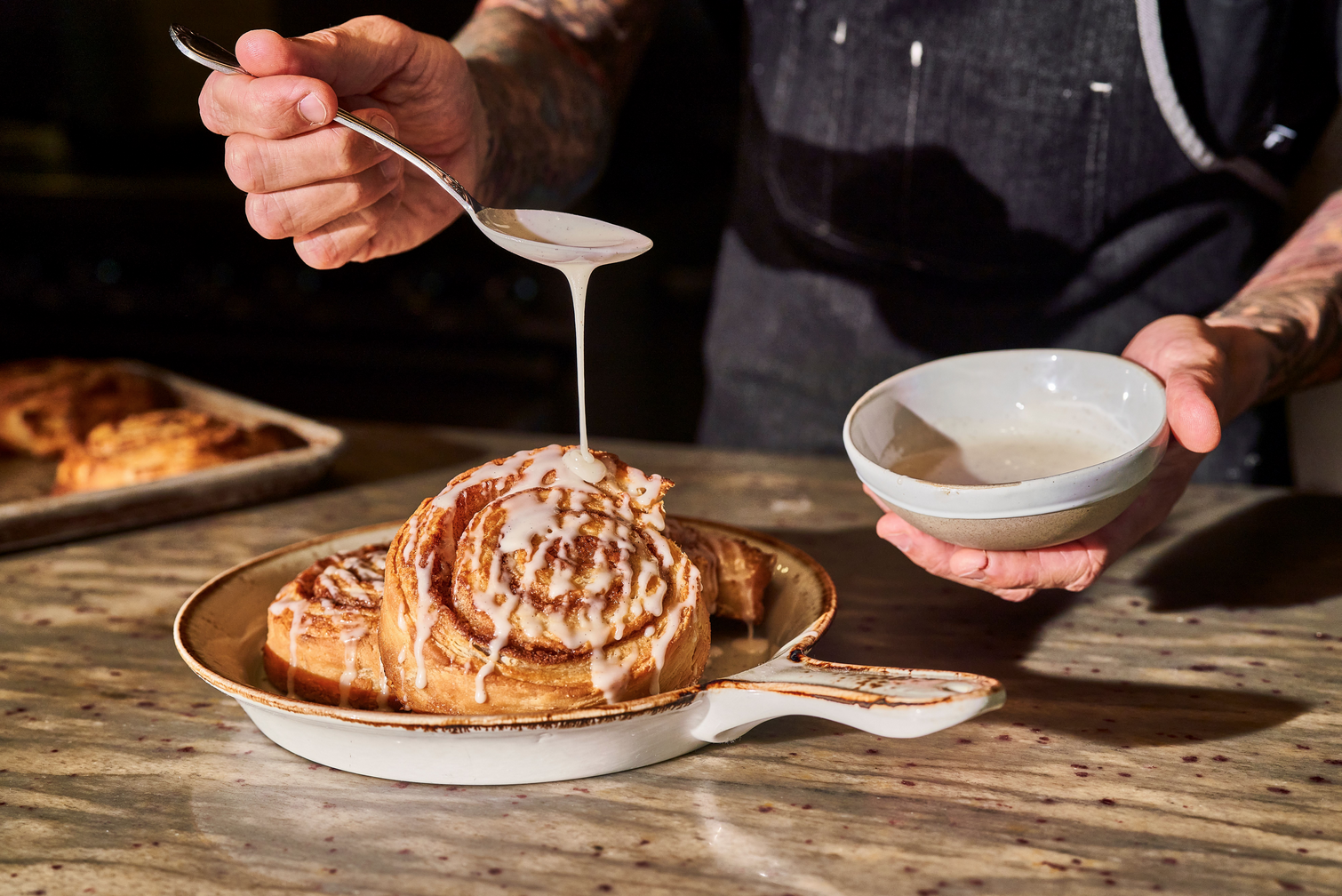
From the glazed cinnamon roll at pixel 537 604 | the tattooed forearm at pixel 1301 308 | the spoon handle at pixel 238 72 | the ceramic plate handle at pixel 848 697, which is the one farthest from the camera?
the tattooed forearm at pixel 1301 308

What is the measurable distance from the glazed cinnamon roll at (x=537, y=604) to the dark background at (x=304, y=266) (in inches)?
83.7

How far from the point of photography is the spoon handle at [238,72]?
3.08ft

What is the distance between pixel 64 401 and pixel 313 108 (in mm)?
1174

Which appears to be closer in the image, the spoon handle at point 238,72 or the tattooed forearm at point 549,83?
the spoon handle at point 238,72

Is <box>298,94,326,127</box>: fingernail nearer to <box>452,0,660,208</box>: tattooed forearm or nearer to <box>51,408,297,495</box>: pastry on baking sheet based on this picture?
<box>452,0,660,208</box>: tattooed forearm

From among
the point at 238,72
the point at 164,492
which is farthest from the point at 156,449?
the point at 238,72

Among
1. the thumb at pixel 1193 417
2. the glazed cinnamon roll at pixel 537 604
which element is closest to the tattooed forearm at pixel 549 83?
the glazed cinnamon roll at pixel 537 604

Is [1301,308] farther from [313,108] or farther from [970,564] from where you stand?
[313,108]

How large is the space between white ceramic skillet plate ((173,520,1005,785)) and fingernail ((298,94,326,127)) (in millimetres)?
461

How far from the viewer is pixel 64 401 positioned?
1851 millimetres

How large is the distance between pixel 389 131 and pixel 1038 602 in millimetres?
902

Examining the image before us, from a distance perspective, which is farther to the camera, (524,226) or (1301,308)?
(1301,308)

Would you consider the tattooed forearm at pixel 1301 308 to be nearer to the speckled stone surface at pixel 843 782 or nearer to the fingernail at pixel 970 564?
the speckled stone surface at pixel 843 782

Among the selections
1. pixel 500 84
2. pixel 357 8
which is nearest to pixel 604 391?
pixel 357 8
